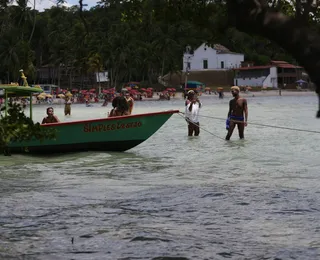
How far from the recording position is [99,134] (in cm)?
1856

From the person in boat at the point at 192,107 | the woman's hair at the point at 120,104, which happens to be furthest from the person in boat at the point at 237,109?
the woman's hair at the point at 120,104

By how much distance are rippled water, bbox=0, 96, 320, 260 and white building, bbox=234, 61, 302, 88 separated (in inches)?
3529

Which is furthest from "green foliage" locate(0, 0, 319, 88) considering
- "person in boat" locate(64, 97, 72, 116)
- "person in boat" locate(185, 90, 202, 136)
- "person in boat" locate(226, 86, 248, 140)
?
"person in boat" locate(226, 86, 248, 140)

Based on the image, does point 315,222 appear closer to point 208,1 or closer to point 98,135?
point 208,1

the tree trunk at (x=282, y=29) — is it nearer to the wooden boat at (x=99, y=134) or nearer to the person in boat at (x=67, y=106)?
the wooden boat at (x=99, y=134)

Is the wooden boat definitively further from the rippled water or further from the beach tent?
the beach tent

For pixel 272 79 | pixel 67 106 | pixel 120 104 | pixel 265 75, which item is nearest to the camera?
pixel 120 104

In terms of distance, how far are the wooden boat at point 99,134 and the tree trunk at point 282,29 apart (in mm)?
12997

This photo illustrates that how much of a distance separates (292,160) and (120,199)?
7.79m

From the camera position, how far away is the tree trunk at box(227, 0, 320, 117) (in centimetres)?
472

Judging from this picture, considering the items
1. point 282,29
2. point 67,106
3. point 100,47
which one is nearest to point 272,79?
point 100,47

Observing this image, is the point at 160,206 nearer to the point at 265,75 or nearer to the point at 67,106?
the point at 67,106

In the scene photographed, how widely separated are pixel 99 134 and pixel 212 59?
94.9 meters

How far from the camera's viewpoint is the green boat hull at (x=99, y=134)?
59.4 ft
